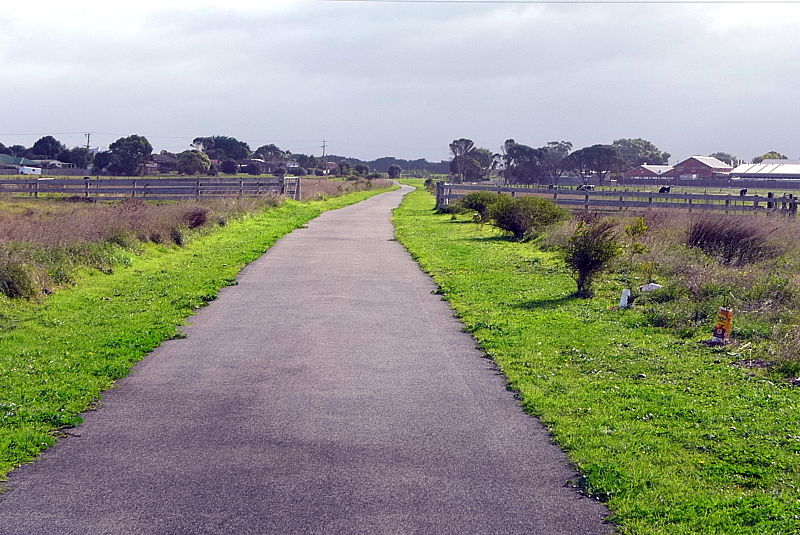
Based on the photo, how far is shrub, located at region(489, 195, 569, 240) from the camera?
23.9 m

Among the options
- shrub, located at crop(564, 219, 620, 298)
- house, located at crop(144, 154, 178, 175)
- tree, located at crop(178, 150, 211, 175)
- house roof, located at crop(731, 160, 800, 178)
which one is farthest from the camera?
house, located at crop(144, 154, 178, 175)

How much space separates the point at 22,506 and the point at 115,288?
9355mm

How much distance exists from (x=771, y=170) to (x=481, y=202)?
47834 mm

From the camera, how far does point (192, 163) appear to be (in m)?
91.3

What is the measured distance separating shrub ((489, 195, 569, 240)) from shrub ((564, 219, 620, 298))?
404 inches

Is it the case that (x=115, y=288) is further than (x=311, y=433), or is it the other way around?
(x=115, y=288)

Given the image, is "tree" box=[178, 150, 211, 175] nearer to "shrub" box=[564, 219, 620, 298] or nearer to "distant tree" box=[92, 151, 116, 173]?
"distant tree" box=[92, 151, 116, 173]

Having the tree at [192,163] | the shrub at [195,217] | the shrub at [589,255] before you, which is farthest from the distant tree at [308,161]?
the shrub at [589,255]

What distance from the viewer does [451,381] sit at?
7.97 meters

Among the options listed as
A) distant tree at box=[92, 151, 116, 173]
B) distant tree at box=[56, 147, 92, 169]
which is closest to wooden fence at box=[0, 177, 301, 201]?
distant tree at box=[92, 151, 116, 173]

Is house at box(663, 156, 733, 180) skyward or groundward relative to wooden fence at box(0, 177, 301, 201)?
skyward

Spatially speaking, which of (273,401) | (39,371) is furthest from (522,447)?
(39,371)

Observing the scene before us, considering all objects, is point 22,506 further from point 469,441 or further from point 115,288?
point 115,288

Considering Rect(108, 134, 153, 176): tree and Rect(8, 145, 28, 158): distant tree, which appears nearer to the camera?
Rect(108, 134, 153, 176): tree
